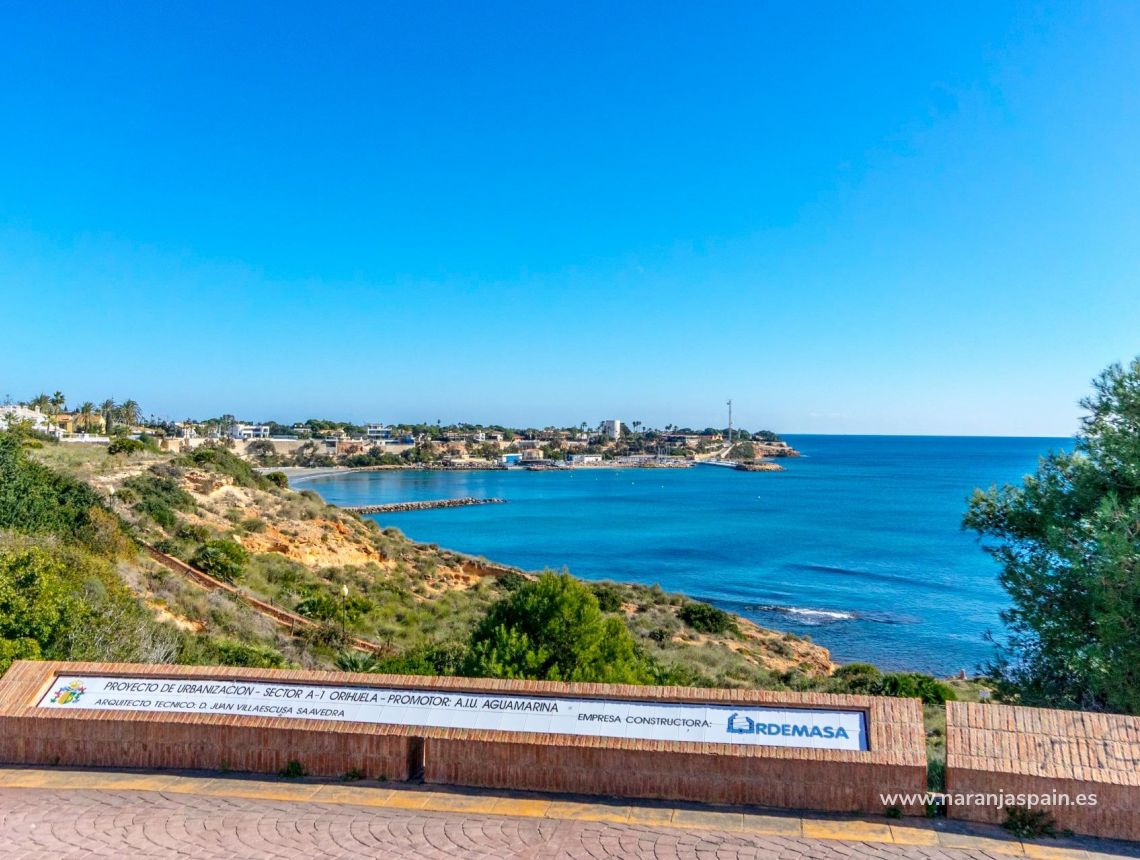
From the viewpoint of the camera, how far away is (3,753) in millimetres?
→ 6859

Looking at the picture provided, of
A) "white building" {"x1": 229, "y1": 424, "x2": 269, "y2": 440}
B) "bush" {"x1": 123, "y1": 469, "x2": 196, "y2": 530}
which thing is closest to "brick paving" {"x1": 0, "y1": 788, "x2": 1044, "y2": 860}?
"bush" {"x1": 123, "y1": 469, "x2": 196, "y2": 530}

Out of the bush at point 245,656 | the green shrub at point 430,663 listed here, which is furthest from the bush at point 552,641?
the bush at point 245,656

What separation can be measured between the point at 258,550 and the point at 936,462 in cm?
17999

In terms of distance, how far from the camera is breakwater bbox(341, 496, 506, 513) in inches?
3369

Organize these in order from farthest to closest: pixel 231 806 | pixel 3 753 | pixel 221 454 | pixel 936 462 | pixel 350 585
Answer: pixel 936 462, pixel 221 454, pixel 350 585, pixel 3 753, pixel 231 806

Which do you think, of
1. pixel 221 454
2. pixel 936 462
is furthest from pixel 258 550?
pixel 936 462

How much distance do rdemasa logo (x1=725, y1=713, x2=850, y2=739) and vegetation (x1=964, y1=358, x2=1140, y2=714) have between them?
11.8 feet

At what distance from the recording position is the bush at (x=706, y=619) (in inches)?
1160

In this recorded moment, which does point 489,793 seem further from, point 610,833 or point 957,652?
point 957,652

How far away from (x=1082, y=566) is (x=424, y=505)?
87067 mm

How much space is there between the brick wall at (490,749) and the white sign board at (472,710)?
0.07 m

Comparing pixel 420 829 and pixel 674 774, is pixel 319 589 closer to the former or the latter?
pixel 420 829

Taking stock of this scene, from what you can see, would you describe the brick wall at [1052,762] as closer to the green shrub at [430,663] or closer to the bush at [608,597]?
the green shrub at [430,663]

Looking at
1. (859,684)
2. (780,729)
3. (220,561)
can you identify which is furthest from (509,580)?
(780,729)
